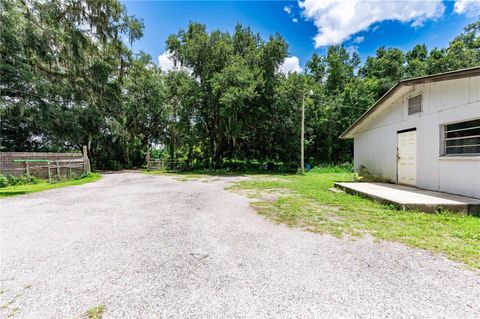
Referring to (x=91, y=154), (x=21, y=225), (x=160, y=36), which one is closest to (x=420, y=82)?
(x=21, y=225)

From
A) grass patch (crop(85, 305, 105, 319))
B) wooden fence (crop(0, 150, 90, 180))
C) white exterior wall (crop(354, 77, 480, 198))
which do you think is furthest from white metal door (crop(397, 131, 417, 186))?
wooden fence (crop(0, 150, 90, 180))

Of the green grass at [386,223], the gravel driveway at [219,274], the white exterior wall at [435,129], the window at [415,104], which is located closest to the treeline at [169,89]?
the white exterior wall at [435,129]

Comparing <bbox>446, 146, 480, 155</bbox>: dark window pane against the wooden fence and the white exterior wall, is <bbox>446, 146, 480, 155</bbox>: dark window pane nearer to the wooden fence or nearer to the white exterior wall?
the white exterior wall

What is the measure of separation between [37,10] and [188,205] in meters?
14.4

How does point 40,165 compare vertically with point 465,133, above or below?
below

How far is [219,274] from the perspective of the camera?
244 cm

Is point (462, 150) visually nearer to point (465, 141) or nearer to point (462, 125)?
point (465, 141)

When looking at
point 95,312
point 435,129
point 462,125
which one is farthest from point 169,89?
point 95,312

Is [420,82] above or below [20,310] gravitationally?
above

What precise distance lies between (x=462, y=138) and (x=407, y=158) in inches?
78.5

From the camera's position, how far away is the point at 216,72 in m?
17.3

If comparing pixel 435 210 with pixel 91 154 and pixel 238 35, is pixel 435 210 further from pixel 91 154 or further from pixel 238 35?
pixel 91 154

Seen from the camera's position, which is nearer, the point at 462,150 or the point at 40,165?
the point at 462,150

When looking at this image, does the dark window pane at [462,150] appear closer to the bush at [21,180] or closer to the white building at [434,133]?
the white building at [434,133]
